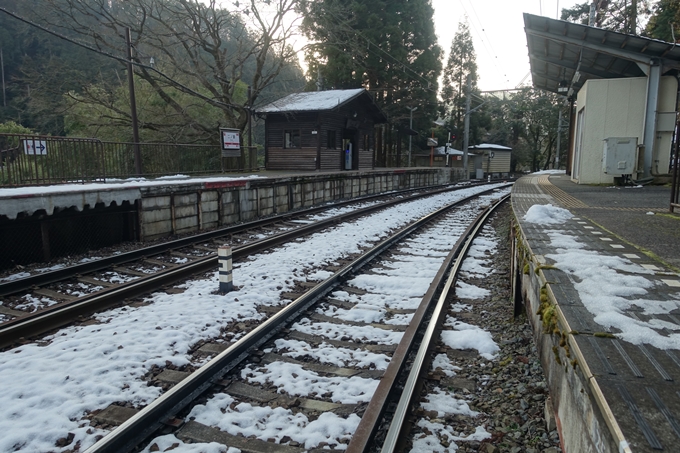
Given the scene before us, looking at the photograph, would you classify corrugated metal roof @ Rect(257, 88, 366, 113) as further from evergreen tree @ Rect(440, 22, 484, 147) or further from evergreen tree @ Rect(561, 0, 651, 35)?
evergreen tree @ Rect(440, 22, 484, 147)

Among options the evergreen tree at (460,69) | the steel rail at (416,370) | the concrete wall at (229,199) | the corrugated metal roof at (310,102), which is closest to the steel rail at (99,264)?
the concrete wall at (229,199)

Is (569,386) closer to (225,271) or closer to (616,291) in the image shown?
(616,291)

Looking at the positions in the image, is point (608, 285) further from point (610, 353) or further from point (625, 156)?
point (625, 156)

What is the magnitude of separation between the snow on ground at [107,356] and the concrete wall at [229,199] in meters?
4.15

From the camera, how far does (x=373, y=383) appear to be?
144 inches

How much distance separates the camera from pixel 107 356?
4.11 m

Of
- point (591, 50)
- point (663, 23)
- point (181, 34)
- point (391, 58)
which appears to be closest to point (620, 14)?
point (663, 23)

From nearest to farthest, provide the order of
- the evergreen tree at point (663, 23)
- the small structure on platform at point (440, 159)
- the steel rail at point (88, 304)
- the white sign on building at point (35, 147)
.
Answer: the steel rail at point (88, 304) → the white sign on building at point (35, 147) → the evergreen tree at point (663, 23) → the small structure on platform at point (440, 159)

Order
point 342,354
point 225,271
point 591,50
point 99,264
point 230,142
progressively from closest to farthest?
point 342,354
point 225,271
point 99,264
point 591,50
point 230,142

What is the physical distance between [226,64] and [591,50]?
1847 cm

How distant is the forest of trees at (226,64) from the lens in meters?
22.8

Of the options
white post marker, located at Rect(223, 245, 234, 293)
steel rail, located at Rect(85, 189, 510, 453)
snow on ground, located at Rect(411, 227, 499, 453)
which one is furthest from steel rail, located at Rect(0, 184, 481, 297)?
snow on ground, located at Rect(411, 227, 499, 453)

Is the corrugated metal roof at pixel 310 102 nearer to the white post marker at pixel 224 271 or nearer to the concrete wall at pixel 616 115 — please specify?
the concrete wall at pixel 616 115

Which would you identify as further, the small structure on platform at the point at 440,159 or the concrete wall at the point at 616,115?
the small structure on platform at the point at 440,159
